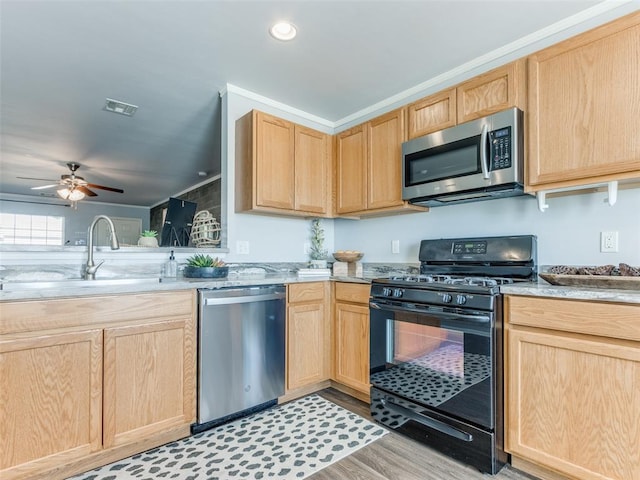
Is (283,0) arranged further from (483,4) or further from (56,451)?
(56,451)

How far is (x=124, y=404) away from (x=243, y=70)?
89.8 inches

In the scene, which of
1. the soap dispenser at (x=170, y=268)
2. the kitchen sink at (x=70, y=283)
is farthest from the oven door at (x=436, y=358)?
the kitchen sink at (x=70, y=283)

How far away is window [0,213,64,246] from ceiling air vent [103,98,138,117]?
5141 millimetres

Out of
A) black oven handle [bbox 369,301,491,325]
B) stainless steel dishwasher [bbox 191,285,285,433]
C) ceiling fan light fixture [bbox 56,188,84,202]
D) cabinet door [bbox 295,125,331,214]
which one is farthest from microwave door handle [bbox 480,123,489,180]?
ceiling fan light fixture [bbox 56,188,84,202]

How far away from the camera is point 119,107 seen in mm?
3125

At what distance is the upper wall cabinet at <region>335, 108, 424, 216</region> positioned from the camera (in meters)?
2.62

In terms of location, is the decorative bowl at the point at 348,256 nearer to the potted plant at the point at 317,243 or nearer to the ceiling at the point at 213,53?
the potted plant at the point at 317,243

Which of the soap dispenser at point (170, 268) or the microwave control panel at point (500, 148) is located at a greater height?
the microwave control panel at point (500, 148)

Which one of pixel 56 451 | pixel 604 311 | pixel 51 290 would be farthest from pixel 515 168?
pixel 56 451

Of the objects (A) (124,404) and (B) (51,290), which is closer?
(B) (51,290)

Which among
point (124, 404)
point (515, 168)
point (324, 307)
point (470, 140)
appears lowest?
point (124, 404)

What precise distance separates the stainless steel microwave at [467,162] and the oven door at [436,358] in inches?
32.5

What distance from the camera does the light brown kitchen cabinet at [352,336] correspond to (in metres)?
2.38

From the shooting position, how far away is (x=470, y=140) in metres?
2.13
